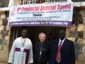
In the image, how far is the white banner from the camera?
11.0m

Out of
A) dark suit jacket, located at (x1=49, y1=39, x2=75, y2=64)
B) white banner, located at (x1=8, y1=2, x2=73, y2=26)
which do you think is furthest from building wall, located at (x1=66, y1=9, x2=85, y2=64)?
dark suit jacket, located at (x1=49, y1=39, x2=75, y2=64)

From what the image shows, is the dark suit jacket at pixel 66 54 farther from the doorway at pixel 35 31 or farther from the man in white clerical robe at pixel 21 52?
the doorway at pixel 35 31

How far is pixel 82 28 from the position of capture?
35.7 feet

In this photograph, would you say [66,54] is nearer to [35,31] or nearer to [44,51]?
[44,51]

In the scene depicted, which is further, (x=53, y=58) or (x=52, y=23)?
(x=52, y=23)

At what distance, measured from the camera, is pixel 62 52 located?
8.45 metres

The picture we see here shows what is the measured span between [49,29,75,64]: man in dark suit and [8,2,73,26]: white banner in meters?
2.47

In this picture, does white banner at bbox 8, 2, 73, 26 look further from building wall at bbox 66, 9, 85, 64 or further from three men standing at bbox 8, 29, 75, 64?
three men standing at bbox 8, 29, 75, 64

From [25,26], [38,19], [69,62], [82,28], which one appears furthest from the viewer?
[25,26]

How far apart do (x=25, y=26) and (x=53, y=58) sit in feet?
15.5

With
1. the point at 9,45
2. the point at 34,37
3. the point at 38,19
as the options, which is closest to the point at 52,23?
the point at 38,19

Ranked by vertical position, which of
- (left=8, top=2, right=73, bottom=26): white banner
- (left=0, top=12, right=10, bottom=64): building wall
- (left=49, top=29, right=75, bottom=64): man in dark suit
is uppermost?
(left=8, top=2, right=73, bottom=26): white banner

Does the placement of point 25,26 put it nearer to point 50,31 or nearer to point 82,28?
point 50,31

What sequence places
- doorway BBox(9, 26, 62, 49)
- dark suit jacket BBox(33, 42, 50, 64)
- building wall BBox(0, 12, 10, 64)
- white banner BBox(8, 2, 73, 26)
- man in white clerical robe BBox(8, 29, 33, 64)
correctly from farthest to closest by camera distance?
building wall BBox(0, 12, 10, 64)
doorway BBox(9, 26, 62, 49)
white banner BBox(8, 2, 73, 26)
man in white clerical robe BBox(8, 29, 33, 64)
dark suit jacket BBox(33, 42, 50, 64)
